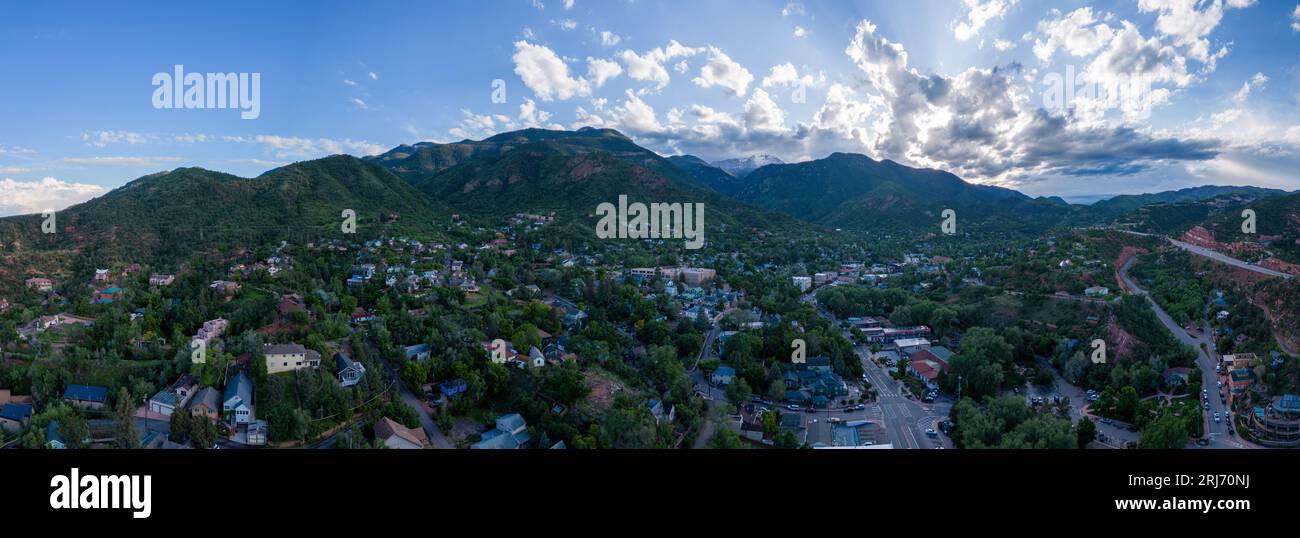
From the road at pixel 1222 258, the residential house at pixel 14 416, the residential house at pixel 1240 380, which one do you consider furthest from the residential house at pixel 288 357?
the road at pixel 1222 258

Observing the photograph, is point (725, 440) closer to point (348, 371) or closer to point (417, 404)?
point (417, 404)

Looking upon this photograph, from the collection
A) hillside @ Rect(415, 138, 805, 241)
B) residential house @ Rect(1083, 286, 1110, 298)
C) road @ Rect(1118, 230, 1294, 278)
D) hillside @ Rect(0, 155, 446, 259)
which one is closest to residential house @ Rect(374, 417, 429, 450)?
hillside @ Rect(0, 155, 446, 259)

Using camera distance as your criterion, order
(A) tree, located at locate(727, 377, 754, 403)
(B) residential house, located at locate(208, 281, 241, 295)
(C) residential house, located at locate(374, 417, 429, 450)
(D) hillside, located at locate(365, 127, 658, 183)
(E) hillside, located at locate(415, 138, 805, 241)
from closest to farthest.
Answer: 1. (C) residential house, located at locate(374, 417, 429, 450)
2. (A) tree, located at locate(727, 377, 754, 403)
3. (B) residential house, located at locate(208, 281, 241, 295)
4. (E) hillside, located at locate(415, 138, 805, 241)
5. (D) hillside, located at locate(365, 127, 658, 183)

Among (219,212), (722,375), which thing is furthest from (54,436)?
(219,212)

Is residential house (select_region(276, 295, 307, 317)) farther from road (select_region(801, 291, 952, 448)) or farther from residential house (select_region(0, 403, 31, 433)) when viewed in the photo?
road (select_region(801, 291, 952, 448))

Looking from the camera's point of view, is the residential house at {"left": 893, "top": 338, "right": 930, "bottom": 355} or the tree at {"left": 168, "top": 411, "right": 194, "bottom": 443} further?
the residential house at {"left": 893, "top": 338, "right": 930, "bottom": 355}

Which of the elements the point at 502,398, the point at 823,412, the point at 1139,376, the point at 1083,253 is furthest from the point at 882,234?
the point at 502,398
